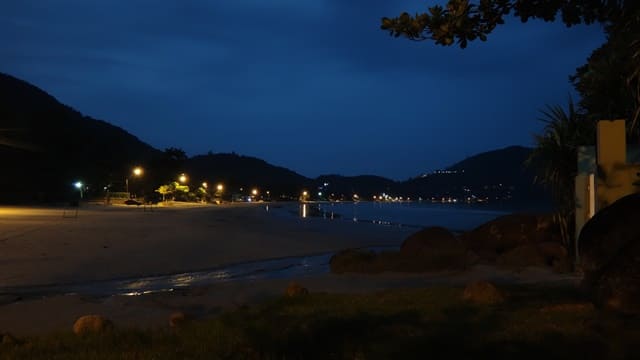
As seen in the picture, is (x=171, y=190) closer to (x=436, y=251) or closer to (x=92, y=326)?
Answer: (x=436, y=251)

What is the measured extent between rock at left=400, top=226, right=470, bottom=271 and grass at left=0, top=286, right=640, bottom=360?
A: 6.34 meters

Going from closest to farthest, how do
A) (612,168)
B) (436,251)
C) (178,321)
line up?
(178,321) → (612,168) → (436,251)

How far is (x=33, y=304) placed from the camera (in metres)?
9.43

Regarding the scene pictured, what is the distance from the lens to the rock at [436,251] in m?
14.2

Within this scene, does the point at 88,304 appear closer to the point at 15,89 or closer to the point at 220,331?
the point at 220,331

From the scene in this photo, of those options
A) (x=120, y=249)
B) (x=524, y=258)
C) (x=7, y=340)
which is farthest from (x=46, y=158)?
(x=7, y=340)

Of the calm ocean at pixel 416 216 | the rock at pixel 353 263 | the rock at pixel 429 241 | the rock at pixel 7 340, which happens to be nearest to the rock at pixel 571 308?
the rock at pixel 7 340

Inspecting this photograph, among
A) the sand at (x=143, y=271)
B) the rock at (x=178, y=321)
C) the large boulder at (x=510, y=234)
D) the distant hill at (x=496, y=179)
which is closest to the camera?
the rock at (x=178, y=321)

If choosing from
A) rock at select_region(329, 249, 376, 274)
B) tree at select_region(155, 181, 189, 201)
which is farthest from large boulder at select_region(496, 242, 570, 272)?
tree at select_region(155, 181, 189, 201)

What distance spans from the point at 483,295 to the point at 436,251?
758cm

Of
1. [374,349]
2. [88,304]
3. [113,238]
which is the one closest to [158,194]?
[113,238]

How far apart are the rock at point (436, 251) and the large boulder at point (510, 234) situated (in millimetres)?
745

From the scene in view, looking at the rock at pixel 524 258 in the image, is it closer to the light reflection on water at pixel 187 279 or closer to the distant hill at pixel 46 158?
the light reflection on water at pixel 187 279

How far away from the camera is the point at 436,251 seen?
15633mm
